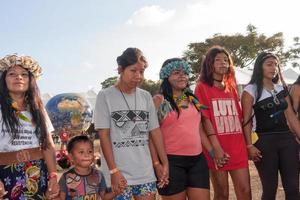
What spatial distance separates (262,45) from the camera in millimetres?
38156

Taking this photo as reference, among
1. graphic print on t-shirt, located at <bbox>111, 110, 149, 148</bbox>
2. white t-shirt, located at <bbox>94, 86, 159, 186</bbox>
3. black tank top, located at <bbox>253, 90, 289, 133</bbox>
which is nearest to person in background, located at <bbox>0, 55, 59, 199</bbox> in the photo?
white t-shirt, located at <bbox>94, 86, 159, 186</bbox>

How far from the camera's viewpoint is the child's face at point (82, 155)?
3.66 m

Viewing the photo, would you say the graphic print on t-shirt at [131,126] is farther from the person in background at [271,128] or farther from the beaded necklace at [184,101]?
the person in background at [271,128]

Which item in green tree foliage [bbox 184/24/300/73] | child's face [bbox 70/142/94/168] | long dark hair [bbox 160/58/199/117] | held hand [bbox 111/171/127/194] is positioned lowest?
held hand [bbox 111/171/127/194]

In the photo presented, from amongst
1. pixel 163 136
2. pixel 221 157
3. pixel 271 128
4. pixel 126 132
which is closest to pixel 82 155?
pixel 126 132

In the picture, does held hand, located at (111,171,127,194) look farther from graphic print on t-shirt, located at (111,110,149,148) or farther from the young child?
graphic print on t-shirt, located at (111,110,149,148)

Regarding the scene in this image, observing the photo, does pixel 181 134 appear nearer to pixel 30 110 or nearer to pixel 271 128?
pixel 271 128

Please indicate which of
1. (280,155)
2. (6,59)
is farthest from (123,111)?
(280,155)

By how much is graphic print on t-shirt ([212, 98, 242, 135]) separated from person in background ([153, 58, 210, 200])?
30 centimetres

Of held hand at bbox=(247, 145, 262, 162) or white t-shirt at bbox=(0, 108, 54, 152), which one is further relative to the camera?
held hand at bbox=(247, 145, 262, 162)

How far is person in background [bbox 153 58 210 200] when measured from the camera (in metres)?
3.83

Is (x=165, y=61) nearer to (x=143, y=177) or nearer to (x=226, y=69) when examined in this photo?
(x=226, y=69)

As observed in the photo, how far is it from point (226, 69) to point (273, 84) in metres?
0.66

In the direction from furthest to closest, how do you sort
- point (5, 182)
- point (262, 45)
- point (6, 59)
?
point (262, 45), point (6, 59), point (5, 182)
